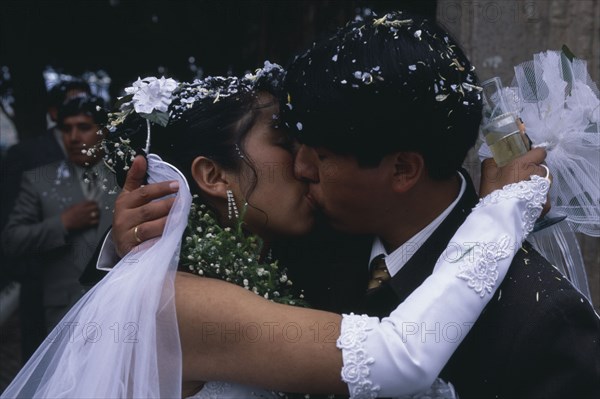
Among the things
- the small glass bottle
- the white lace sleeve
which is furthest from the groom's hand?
the small glass bottle

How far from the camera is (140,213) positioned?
229 centimetres

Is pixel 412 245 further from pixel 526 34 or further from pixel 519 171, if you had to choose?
pixel 526 34

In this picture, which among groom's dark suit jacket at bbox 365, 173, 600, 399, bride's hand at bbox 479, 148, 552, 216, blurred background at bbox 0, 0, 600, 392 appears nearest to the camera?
groom's dark suit jacket at bbox 365, 173, 600, 399

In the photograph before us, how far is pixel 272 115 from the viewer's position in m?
2.49

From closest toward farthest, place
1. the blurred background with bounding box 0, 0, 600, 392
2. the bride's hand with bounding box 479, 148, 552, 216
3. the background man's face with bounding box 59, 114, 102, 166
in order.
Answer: the bride's hand with bounding box 479, 148, 552, 216, the background man's face with bounding box 59, 114, 102, 166, the blurred background with bounding box 0, 0, 600, 392

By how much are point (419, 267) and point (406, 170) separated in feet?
0.95

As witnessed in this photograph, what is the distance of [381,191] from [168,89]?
767 millimetres

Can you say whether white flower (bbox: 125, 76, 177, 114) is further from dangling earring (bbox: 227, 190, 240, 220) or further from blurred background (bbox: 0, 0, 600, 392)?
blurred background (bbox: 0, 0, 600, 392)

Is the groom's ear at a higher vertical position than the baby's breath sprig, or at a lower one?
higher

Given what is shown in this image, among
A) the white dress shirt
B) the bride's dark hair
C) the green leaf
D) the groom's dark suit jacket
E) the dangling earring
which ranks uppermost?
the green leaf

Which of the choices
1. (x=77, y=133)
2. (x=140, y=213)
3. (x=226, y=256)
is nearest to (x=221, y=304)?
(x=226, y=256)

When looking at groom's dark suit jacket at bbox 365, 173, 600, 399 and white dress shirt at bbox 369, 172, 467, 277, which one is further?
white dress shirt at bbox 369, 172, 467, 277

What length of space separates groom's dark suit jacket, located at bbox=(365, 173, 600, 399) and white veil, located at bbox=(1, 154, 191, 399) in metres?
0.69

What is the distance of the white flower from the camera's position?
2438 mm
